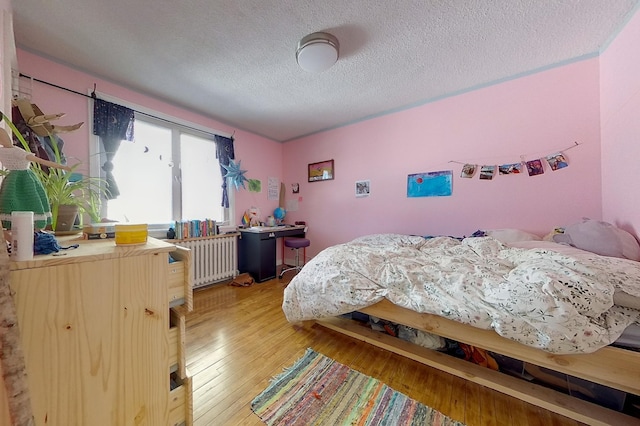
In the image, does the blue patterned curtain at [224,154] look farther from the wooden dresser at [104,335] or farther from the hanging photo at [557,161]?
the hanging photo at [557,161]

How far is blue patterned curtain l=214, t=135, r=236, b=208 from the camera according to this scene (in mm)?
3084

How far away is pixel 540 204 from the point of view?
2111mm

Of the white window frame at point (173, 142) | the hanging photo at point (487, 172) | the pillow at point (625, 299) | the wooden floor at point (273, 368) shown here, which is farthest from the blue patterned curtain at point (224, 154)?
the pillow at point (625, 299)

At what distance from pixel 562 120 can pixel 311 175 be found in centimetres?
296

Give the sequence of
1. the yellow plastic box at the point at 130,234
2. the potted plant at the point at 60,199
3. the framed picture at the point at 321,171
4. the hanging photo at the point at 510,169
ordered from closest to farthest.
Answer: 1. the yellow plastic box at the point at 130,234
2. the potted plant at the point at 60,199
3. the hanging photo at the point at 510,169
4. the framed picture at the point at 321,171

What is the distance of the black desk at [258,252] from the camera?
305 centimetres

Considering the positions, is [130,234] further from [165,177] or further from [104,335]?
[165,177]

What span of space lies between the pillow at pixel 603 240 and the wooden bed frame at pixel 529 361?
2.56ft

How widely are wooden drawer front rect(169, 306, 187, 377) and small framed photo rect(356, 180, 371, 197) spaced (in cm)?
271

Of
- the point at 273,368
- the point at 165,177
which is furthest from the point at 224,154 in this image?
the point at 273,368

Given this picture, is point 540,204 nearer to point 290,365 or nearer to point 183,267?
point 290,365

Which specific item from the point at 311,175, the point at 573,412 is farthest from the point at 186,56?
the point at 573,412

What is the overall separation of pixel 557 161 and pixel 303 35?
8.44ft

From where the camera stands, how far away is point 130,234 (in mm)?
775
